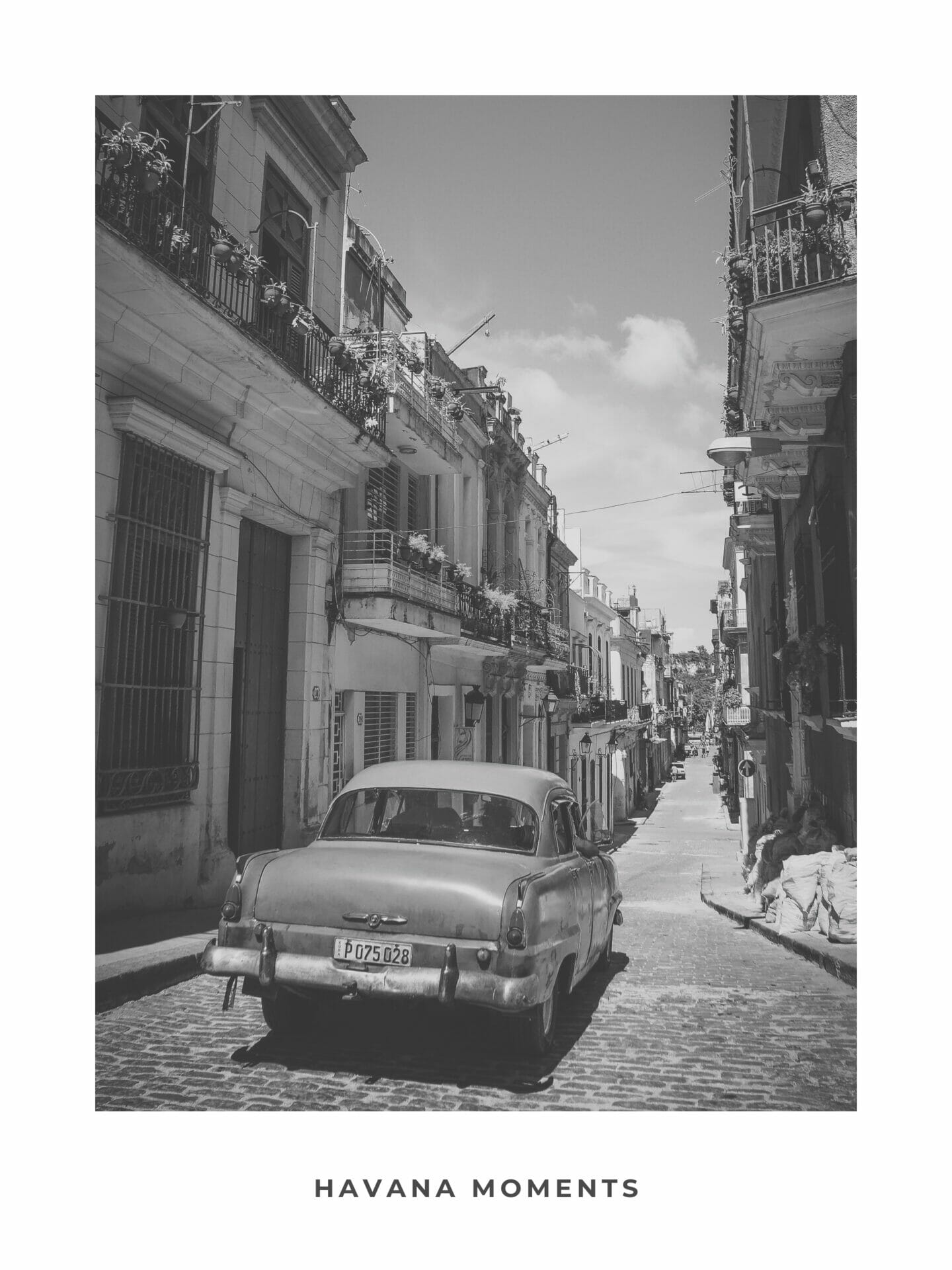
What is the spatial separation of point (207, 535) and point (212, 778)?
7.20 feet

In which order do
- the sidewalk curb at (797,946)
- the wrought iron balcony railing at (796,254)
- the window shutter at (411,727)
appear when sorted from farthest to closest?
the window shutter at (411,727)
the wrought iron balcony railing at (796,254)
the sidewalk curb at (797,946)

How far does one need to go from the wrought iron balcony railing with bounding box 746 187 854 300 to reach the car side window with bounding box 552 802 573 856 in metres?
3.91

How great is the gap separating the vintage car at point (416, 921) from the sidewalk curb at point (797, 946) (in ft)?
5.08

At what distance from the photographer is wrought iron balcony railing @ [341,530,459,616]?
1087 cm

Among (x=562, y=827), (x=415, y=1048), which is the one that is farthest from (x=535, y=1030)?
(x=562, y=827)

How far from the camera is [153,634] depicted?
21.1ft

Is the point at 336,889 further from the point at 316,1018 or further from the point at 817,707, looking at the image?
the point at 817,707

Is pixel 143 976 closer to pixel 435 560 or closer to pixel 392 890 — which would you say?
pixel 392 890

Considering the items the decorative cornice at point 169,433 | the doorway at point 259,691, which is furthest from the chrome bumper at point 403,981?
the doorway at point 259,691

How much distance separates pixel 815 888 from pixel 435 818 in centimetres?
388

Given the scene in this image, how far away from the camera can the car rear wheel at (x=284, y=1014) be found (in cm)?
417

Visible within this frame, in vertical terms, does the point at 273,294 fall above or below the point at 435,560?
above

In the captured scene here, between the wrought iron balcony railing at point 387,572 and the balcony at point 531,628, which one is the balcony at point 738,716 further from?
the wrought iron balcony railing at point 387,572
